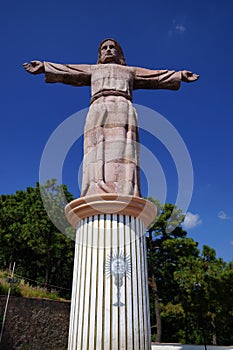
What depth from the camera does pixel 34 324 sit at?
57.3ft

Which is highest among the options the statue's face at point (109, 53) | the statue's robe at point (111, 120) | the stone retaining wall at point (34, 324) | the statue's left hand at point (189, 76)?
the statue's face at point (109, 53)

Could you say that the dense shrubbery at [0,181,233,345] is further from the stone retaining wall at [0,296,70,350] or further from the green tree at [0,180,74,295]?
the stone retaining wall at [0,296,70,350]

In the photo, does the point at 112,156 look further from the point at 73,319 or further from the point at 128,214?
the point at 73,319

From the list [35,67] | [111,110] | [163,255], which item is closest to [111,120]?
[111,110]

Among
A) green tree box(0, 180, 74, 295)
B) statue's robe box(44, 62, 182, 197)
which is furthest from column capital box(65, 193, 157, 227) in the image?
green tree box(0, 180, 74, 295)

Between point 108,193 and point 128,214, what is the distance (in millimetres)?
587

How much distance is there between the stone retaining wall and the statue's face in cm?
1400

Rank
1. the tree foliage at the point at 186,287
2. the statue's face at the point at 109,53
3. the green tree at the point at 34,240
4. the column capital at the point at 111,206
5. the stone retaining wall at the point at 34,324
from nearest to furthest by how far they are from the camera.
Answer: the column capital at the point at 111,206 → the statue's face at the point at 109,53 → the stone retaining wall at the point at 34,324 → the tree foliage at the point at 186,287 → the green tree at the point at 34,240

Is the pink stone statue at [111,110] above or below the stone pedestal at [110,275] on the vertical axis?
above

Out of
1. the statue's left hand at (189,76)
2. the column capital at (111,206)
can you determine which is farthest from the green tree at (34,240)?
the column capital at (111,206)

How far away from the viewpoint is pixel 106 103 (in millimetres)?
7535

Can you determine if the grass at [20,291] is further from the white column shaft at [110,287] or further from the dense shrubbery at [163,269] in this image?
the white column shaft at [110,287]

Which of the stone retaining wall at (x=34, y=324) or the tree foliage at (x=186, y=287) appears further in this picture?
the tree foliage at (x=186, y=287)

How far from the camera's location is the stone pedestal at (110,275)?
17.3ft
